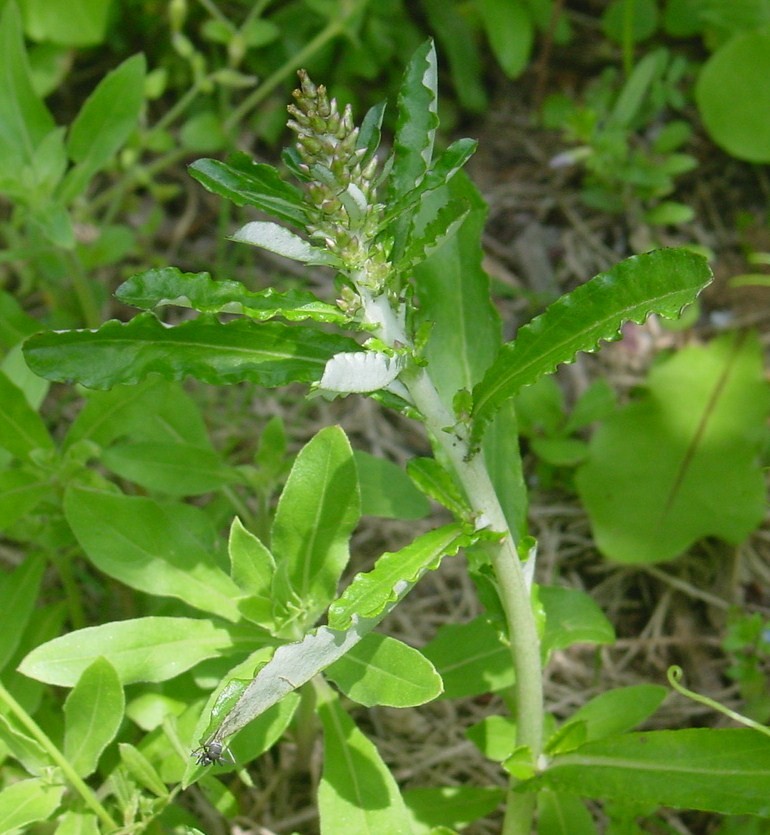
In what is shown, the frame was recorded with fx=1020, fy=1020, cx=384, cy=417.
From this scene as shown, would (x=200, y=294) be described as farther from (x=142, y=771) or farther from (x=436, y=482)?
(x=142, y=771)

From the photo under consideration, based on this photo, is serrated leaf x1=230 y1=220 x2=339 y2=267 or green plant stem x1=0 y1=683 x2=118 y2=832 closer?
serrated leaf x1=230 y1=220 x2=339 y2=267

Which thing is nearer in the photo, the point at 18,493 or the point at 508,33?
the point at 18,493

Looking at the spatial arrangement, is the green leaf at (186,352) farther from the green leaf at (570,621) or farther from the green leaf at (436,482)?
the green leaf at (570,621)

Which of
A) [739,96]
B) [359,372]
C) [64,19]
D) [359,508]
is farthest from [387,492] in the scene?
[64,19]

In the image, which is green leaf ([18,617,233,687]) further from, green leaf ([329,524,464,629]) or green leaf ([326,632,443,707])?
green leaf ([329,524,464,629])

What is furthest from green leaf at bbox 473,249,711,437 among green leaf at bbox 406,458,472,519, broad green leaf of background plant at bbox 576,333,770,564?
broad green leaf of background plant at bbox 576,333,770,564

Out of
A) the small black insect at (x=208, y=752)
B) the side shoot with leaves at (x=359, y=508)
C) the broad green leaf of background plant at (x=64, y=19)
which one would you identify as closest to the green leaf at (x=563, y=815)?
the side shoot with leaves at (x=359, y=508)

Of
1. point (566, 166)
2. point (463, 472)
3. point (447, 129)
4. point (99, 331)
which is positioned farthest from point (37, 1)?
point (463, 472)
